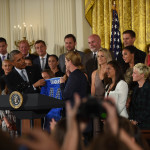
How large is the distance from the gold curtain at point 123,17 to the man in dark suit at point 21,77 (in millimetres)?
2727

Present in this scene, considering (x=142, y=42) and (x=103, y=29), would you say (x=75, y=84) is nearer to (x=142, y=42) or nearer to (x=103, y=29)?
(x=142, y=42)

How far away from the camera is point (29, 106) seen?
4.52 meters

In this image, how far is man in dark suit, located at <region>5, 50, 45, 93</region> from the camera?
5579 millimetres

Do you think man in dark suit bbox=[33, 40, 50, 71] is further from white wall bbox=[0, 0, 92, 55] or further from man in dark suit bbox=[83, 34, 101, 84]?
white wall bbox=[0, 0, 92, 55]

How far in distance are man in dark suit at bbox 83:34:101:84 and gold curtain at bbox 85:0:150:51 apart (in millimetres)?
1588

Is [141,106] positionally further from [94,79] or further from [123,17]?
[123,17]

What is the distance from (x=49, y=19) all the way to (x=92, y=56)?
130 inches

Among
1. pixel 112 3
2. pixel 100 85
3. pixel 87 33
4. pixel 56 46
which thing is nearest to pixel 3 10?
pixel 56 46

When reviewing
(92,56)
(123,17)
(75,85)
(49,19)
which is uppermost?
(49,19)

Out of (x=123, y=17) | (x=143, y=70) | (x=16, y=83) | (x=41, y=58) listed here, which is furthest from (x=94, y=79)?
(x=123, y=17)

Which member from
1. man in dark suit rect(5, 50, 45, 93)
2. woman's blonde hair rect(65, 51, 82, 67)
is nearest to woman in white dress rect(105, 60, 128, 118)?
woman's blonde hair rect(65, 51, 82, 67)

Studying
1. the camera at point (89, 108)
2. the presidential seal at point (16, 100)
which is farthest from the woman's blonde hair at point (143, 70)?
the camera at point (89, 108)

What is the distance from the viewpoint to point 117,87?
5402mm

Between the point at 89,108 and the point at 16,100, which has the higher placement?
the point at 89,108
